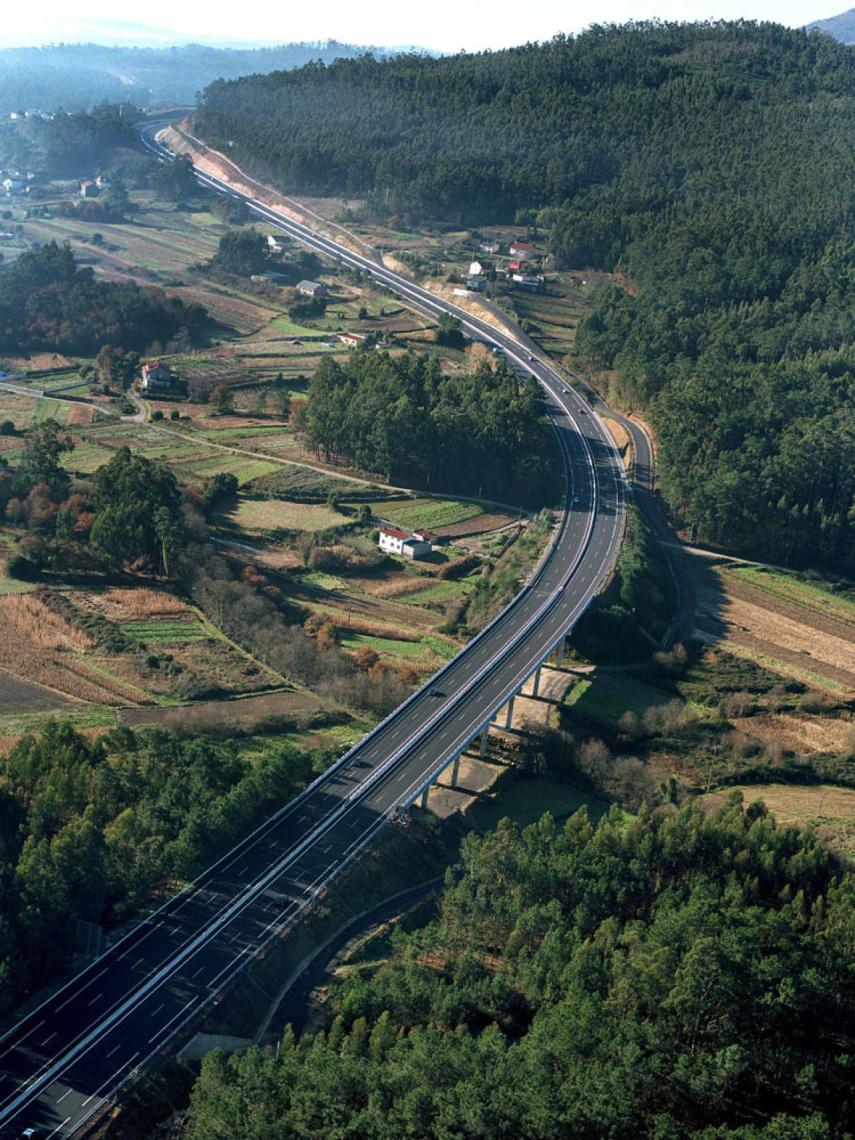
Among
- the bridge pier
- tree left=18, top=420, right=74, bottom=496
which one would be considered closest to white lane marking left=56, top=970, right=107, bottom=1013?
the bridge pier

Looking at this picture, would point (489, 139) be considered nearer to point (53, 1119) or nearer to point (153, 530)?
point (153, 530)

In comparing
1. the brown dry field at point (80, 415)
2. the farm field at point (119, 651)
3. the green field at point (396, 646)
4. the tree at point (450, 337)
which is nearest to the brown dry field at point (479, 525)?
the green field at point (396, 646)

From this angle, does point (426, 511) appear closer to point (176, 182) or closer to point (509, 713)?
point (509, 713)

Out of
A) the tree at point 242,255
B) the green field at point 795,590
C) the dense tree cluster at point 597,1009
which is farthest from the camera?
the tree at point 242,255

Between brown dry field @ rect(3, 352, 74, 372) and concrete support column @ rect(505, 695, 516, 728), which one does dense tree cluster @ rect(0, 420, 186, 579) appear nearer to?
concrete support column @ rect(505, 695, 516, 728)

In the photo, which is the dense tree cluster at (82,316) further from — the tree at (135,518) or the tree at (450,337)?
the tree at (135,518)

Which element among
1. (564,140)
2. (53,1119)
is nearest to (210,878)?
(53,1119)
